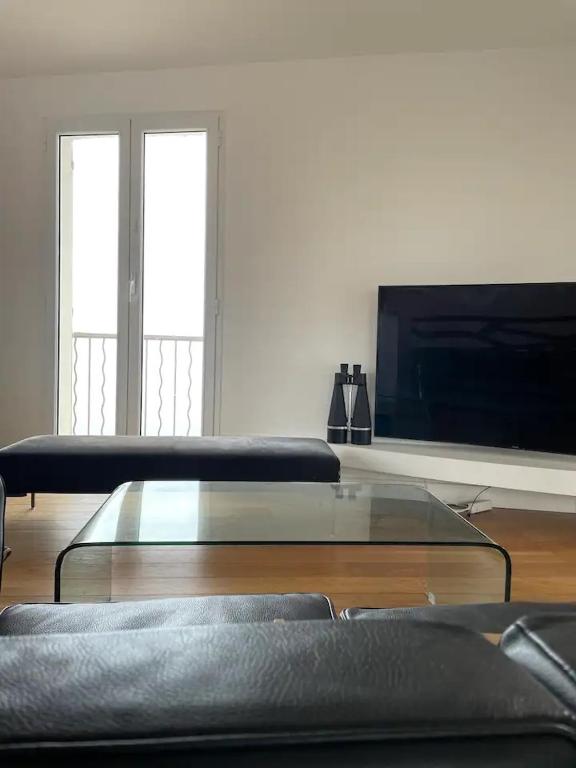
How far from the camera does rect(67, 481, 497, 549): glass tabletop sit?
1.75m

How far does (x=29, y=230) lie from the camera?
421 cm

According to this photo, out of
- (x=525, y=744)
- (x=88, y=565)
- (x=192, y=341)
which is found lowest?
(x=88, y=565)

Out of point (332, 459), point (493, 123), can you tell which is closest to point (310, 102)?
point (493, 123)

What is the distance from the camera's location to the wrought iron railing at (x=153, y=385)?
468 cm

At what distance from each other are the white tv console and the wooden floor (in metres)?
0.25

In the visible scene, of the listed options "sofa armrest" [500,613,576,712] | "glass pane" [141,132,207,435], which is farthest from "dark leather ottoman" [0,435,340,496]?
"sofa armrest" [500,613,576,712]

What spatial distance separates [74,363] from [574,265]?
10.6 ft

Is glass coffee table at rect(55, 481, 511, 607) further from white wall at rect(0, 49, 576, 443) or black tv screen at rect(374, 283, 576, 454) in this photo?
white wall at rect(0, 49, 576, 443)

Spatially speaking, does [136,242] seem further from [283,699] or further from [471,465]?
[283,699]

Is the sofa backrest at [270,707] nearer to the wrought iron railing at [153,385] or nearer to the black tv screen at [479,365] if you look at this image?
the black tv screen at [479,365]

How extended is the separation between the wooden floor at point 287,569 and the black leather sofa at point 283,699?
5.42ft

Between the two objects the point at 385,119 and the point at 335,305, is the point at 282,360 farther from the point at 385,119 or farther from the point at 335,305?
the point at 385,119

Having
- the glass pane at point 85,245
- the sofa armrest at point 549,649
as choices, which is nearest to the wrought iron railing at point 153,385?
the glass pane at point 85,245

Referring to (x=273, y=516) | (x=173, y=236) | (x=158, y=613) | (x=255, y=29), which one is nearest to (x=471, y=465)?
(x=273, y=516)
